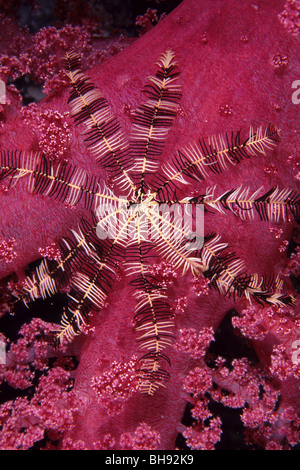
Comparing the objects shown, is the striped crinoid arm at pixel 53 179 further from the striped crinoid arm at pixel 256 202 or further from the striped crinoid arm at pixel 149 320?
the striped crinoid arm at pixel 256 202

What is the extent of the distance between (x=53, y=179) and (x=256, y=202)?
218 cm

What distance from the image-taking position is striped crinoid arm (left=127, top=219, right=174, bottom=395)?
3.41 meters

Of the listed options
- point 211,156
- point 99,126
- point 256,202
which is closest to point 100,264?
point 99,126

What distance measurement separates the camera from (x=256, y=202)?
3.29 meters

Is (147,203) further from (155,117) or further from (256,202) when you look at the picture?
(256,202)

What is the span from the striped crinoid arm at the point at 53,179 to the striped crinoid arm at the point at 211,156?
64cm

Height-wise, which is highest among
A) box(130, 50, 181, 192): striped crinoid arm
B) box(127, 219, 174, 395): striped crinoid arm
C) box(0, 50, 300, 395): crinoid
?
box(130, 50, 181, 192): striped crinoid arm

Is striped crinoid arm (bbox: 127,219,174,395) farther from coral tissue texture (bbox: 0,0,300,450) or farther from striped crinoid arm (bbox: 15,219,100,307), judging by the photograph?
striped crinoid arm (bbox: 15,219,100,307)

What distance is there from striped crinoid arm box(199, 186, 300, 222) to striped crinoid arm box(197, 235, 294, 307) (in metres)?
0.37

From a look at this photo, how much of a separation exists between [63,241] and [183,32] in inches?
110

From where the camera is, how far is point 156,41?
3750mm

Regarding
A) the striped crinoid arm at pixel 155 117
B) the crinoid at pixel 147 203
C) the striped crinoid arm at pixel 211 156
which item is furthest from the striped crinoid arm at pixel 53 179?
the striped crinoid arm at pixel 211 156

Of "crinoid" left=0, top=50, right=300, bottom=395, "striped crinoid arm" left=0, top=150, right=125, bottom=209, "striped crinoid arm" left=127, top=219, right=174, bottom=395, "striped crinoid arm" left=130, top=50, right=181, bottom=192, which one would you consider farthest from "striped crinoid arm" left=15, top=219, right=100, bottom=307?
"striped crinoid arm" left=130, top=50, right=181, bottom=192
